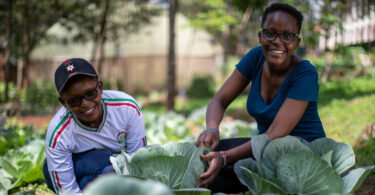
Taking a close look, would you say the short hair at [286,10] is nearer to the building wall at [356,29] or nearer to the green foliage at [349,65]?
the building wall at [356,29]

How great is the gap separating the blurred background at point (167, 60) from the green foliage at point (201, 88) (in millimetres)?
39

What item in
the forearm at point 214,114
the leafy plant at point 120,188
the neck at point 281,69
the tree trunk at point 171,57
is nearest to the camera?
the leafy plant at point 120,188

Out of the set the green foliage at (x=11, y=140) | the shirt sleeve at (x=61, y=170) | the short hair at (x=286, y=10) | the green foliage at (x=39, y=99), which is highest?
the short hair at (x=286, y=10)

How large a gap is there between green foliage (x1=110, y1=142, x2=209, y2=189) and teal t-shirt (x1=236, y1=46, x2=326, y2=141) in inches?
26.1

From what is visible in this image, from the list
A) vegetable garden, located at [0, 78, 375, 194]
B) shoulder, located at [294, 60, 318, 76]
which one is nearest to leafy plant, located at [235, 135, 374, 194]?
vegetable garden, located at [0, 78, 375, 194]

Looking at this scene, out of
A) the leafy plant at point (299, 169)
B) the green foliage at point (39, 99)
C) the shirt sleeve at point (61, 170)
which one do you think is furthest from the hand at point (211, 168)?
the green foliage at point (39, 99)

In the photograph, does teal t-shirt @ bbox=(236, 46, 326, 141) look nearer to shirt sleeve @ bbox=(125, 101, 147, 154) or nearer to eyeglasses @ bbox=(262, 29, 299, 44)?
eyeglasses @ bbox=(262, 29, 299, 44)

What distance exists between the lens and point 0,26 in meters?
10.2

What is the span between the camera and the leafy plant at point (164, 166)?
138 cm

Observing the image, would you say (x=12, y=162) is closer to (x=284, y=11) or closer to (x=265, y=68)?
(x=265, y=68)

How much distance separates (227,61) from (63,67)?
36.5ft

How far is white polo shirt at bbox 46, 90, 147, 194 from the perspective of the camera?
2.05 meters

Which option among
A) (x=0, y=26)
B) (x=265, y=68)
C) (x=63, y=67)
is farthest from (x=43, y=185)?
(x=0, y=26)

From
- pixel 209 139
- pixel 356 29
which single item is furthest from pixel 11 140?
pixel 356 29
